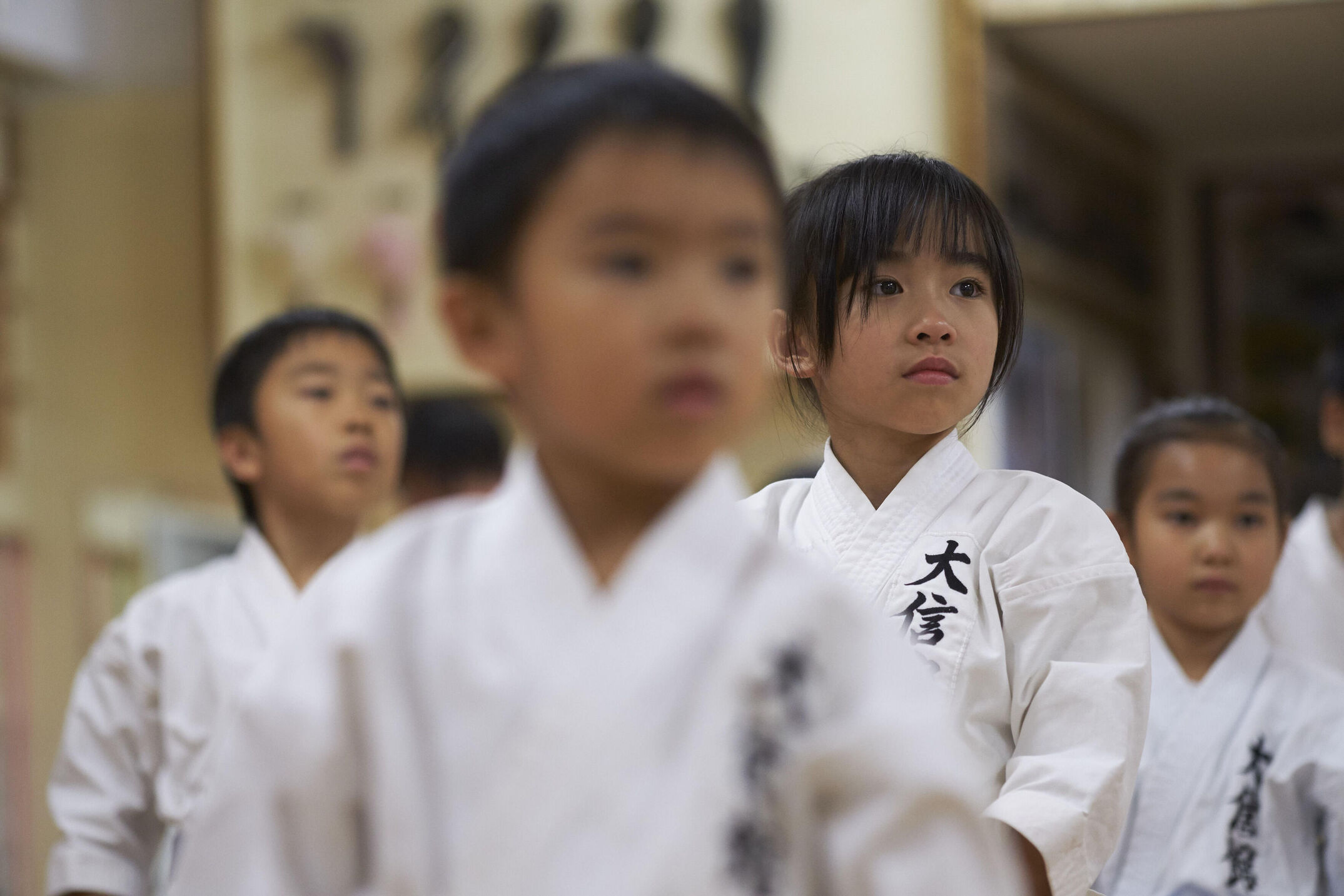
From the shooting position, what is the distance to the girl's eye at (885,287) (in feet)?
4.40

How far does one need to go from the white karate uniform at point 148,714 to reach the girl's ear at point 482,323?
1.07 m

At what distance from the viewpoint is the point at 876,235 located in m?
1.34

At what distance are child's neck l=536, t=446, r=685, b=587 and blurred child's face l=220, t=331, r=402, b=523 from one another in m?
1.11

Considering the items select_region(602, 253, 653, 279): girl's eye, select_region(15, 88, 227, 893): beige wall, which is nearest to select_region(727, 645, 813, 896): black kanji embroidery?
select_region(602, 253, 653, 279): girl's eye

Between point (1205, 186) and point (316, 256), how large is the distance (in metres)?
2.91

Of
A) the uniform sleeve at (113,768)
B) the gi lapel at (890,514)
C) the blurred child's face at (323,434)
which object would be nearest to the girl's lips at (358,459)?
the blurred child's face at (323,434)


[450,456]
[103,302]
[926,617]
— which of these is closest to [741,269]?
[926,617]

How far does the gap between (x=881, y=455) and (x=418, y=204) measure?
3027mm

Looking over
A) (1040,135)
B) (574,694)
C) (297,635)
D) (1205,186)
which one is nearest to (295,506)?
(297,635)

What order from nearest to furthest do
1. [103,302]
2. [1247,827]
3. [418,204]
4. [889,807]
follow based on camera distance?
1. [889,807]
2. [1247,827]
3. [418,204]
4. [103,302]

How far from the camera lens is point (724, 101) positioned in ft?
2.91

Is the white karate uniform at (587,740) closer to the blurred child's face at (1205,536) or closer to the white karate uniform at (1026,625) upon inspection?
the white karate uniform at (1026,625)

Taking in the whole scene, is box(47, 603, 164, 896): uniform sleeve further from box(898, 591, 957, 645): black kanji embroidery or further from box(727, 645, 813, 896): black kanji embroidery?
box(727, 645, 813, 896): black kanji embroidery

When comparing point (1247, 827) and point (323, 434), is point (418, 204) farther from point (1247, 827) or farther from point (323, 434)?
point (1247, 827)
